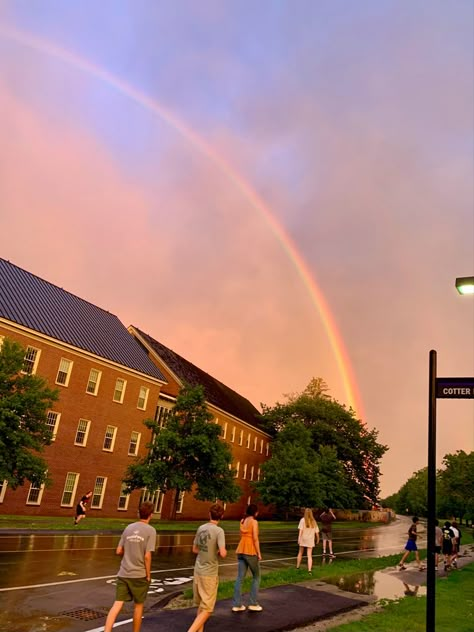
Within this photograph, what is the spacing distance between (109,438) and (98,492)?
3.99 metres

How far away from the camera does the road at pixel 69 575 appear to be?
8.59m

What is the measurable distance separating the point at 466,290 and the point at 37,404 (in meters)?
22.0

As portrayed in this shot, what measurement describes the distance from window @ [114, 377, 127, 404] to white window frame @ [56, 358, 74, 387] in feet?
16.6

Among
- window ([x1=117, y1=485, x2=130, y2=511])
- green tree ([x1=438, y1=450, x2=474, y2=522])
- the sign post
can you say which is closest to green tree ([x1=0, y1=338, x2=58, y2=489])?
window ([x1=117, y1=485, x2=130, y2=511])

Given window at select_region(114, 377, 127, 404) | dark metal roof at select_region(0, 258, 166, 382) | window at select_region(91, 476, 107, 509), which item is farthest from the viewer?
window at select_region(114, 377, 127, 404)

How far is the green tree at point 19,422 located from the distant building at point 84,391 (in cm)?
665

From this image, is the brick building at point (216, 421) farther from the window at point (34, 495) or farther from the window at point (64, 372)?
the window at point (34, 495)

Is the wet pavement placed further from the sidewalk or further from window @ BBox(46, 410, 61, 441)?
window @ BBox(46, 410, 61, 441)

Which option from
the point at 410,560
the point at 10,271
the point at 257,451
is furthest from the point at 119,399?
the point at 257,451

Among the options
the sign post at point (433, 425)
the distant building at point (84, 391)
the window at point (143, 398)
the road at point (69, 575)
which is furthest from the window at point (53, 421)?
the sign post at point (433, 425)

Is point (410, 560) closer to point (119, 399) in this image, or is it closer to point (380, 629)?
point (380, 629)

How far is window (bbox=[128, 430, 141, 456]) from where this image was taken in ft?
139

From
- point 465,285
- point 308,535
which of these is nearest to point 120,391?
point 308,535

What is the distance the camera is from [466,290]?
7.45m
